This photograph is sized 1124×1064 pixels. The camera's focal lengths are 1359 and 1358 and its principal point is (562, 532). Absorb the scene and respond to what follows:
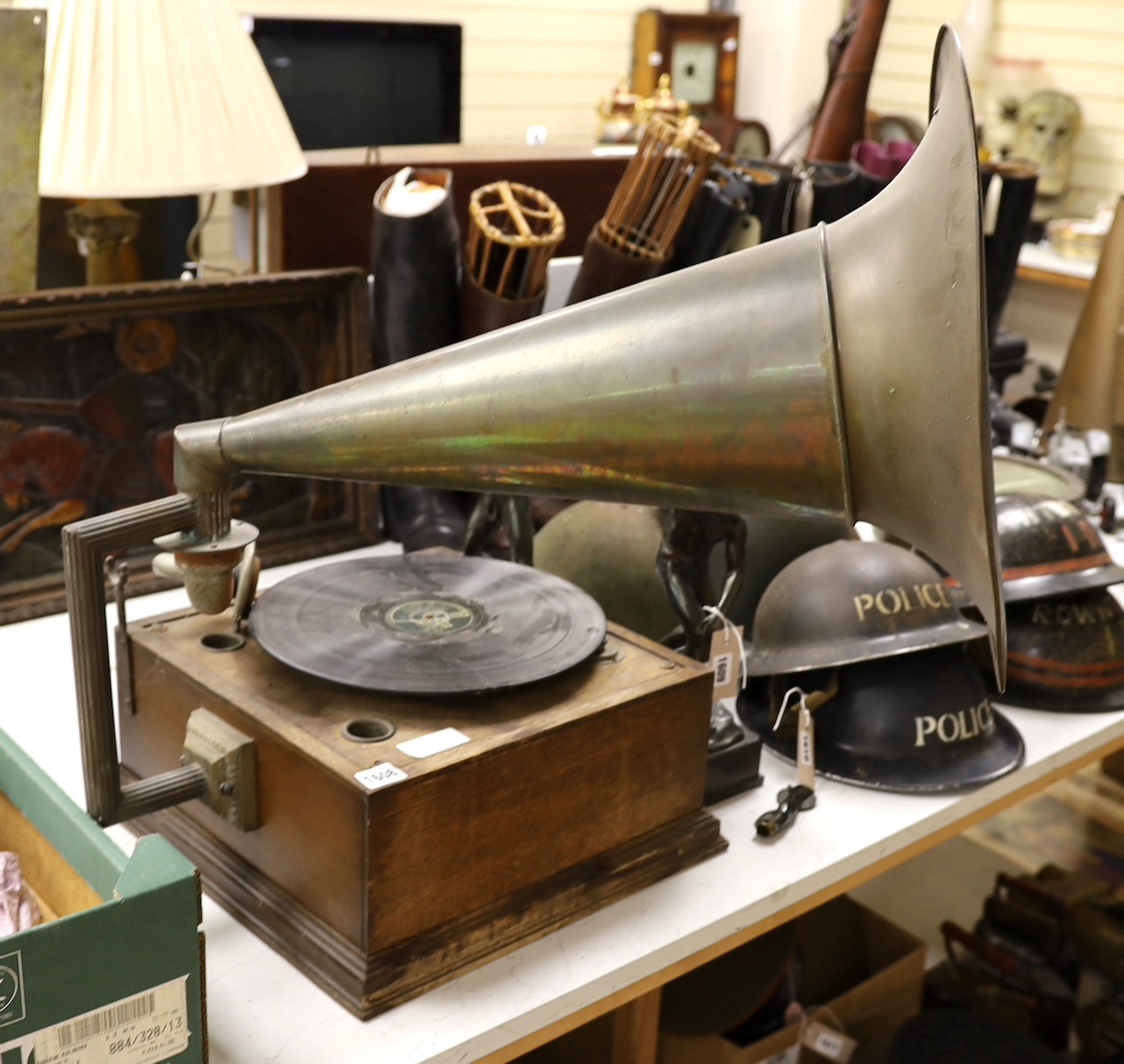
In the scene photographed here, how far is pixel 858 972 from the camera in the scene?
78.9 inches

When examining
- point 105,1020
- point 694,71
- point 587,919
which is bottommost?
point 587,919

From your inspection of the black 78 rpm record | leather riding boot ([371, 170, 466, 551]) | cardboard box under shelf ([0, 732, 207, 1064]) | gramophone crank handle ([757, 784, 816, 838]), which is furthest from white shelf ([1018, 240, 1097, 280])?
cardboard box under shelf ([0, 732, 207, 1064])

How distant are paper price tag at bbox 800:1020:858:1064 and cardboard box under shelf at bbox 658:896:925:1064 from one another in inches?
0.8

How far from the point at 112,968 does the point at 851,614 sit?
90cm

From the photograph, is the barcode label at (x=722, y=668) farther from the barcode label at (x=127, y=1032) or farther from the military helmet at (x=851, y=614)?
the barcode label at (x=127, y=1032)

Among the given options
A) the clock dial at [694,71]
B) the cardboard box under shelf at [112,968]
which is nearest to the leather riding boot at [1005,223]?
the cardboard box under shelf at [112,968]

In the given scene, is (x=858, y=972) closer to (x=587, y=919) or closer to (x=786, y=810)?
(x=786, y=810)

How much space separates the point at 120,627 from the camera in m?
1.32

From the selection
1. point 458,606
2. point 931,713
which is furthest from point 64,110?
point 931,713

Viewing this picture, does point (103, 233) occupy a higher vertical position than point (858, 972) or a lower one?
higher

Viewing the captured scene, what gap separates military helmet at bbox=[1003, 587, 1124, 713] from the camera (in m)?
1.67

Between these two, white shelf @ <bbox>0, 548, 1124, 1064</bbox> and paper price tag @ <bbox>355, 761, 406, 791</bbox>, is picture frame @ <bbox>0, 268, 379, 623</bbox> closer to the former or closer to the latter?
white shelf @ <bbox>0, 548, 1124, 1064</bbox>

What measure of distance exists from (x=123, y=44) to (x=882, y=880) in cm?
182

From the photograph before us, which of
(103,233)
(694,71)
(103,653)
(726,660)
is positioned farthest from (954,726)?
(694,71)
